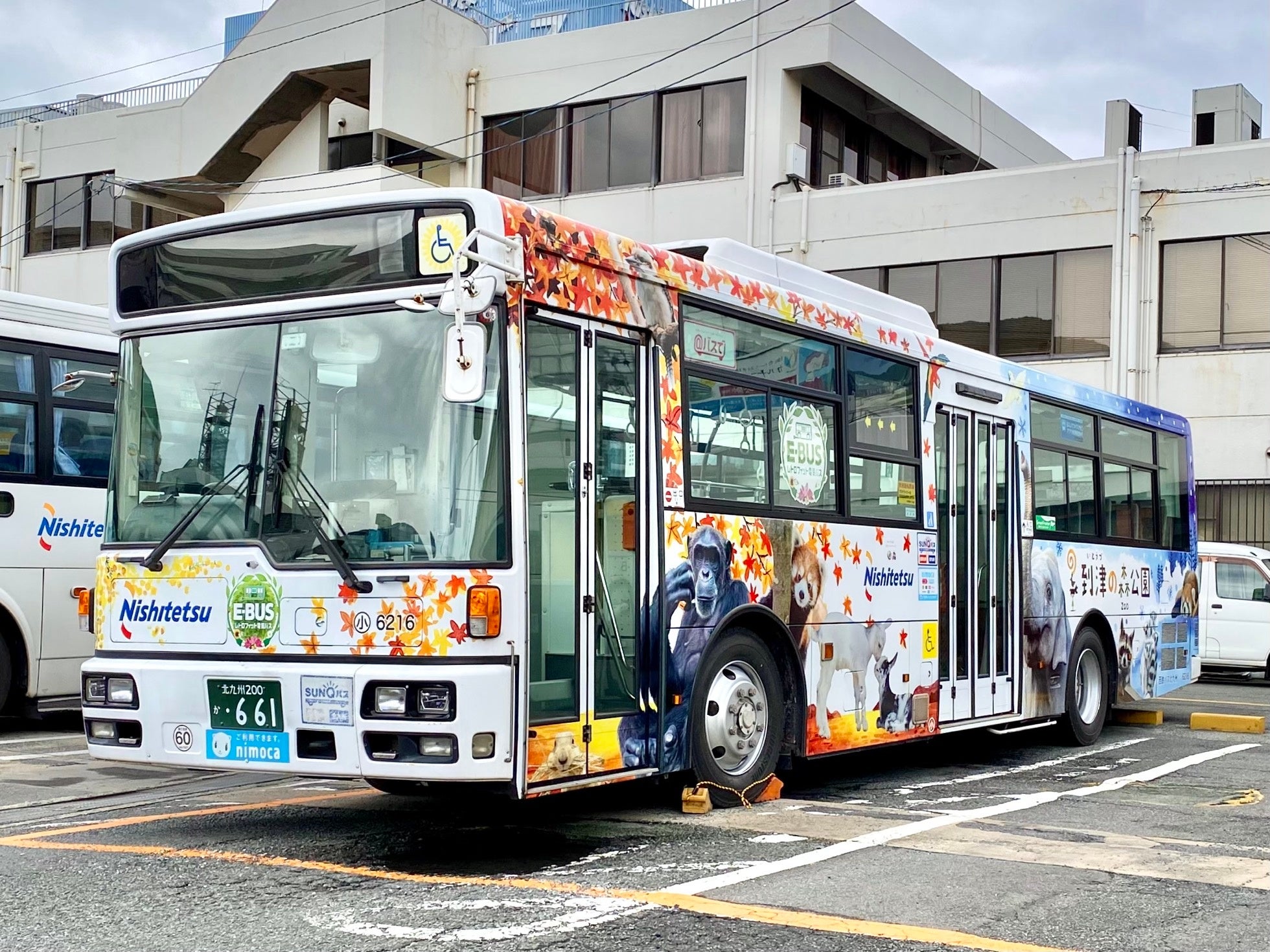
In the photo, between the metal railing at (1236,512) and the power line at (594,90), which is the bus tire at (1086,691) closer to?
the metal railing at (1236,512)

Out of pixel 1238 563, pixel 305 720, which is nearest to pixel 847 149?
pixel 1238 563

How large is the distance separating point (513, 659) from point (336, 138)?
86.8ft

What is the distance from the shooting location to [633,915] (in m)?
5.94

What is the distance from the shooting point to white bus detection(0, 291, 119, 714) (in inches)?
490

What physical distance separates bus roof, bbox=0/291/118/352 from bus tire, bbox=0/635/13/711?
98.6 inches

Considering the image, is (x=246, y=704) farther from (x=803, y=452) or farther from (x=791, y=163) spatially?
(x=791, y=163)

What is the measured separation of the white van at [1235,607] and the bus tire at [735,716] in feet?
47.9

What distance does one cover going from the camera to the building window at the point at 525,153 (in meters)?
31.3

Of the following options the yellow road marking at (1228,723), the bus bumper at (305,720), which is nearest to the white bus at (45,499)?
the bus bumper at (305,720)

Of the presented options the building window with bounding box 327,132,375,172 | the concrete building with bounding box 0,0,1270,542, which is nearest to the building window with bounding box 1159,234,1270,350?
the concrete building with bounding box 0,0,1270,542

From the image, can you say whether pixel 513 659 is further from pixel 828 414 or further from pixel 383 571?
pixel 828 414

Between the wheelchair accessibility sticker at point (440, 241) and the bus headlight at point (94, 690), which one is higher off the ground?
the wheelchair accessibility sticker at point (440, 241)

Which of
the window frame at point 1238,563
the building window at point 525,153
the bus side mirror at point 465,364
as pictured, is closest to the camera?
the bus side mirror at point 465,364

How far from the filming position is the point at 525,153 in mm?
31641
